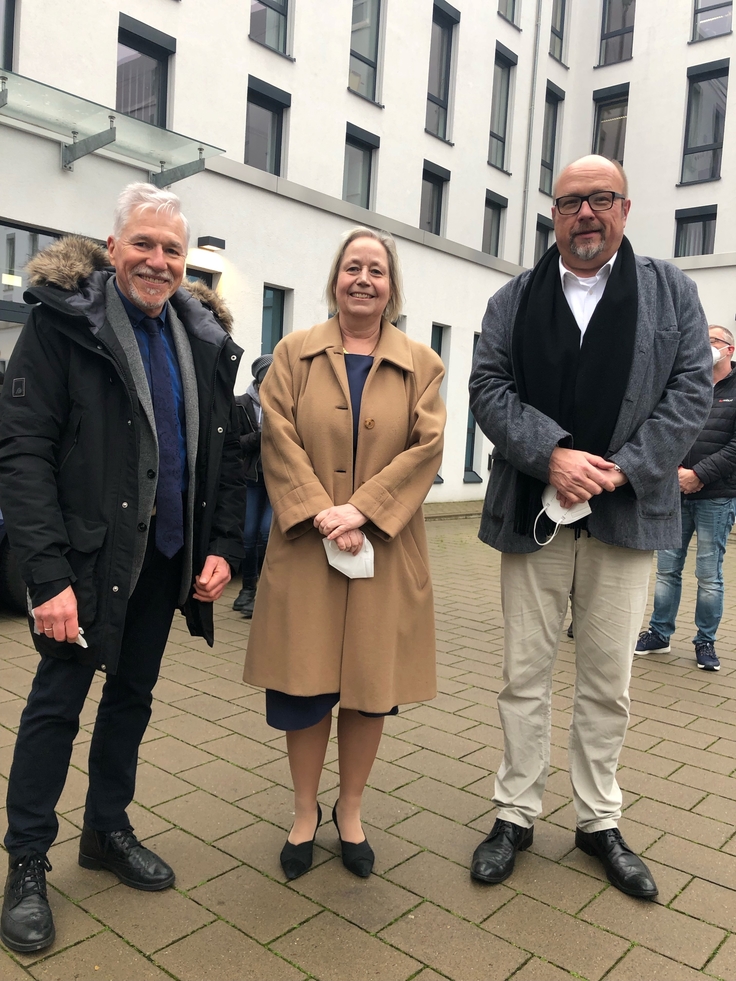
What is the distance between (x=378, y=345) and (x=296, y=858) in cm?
177

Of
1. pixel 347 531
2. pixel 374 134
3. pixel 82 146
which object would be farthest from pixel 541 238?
pixel 347 531

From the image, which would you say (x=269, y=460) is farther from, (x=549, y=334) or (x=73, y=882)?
(x=73, y=882)

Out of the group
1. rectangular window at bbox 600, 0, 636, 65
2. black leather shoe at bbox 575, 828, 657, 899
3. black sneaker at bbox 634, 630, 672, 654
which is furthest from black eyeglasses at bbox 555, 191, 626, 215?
rectangular window at bbox 600, 0, 636, 65

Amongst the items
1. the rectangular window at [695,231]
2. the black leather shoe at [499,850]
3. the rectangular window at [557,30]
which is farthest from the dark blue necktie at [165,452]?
the rectangular window at [557,30]

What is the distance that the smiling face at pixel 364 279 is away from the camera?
2963 millimetres

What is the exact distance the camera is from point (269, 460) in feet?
9.73

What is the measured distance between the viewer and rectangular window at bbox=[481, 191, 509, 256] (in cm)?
1958

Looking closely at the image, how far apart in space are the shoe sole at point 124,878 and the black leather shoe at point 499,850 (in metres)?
1.01

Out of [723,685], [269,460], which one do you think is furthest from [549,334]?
[723,685]

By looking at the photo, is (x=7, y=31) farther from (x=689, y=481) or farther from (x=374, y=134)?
(x=689, y=481)

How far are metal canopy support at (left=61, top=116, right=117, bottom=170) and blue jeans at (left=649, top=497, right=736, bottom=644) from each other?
782 centimetres

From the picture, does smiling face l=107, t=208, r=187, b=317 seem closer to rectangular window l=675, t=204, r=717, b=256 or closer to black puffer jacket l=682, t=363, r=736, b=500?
black puffer jacket l=682, t=363, r=736, b=500

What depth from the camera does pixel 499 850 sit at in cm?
300

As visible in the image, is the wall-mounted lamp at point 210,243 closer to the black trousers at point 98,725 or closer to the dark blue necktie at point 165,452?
the dark blue necktie at point 165,452
